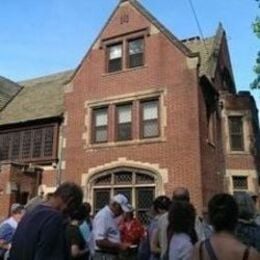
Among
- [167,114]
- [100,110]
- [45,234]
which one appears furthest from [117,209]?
[100,110]

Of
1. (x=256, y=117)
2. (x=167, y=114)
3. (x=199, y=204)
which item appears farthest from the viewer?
(x=256, y=117)

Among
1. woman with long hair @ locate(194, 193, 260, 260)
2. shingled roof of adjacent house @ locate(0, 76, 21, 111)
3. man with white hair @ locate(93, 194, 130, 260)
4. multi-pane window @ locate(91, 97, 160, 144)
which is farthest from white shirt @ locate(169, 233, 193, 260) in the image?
shingled roof of adjacent house @ locate(0, 76, 21, 111)

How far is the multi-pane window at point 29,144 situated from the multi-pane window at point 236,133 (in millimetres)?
7836

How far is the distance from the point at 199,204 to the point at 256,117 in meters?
8.11

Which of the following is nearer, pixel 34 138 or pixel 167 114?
pixel 167 114

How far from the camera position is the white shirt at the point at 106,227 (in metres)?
6.05

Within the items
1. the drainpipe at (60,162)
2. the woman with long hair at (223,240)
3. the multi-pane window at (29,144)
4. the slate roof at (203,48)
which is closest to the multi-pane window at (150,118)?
the slate roof at (203,48)

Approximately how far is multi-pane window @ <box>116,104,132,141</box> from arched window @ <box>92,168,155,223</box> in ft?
4.42

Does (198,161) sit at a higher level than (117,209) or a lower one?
higher

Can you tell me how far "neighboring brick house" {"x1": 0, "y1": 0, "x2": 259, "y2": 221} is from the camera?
15.4 m

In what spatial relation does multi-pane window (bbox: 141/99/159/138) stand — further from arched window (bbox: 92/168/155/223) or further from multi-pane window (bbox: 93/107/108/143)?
multi-pane window (bbox: 93/107/108/143)

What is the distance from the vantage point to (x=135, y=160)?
15.9 m

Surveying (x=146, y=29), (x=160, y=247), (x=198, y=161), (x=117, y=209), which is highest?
(x=146, y=29)

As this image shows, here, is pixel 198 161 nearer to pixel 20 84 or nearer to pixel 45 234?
pixel 45 234
